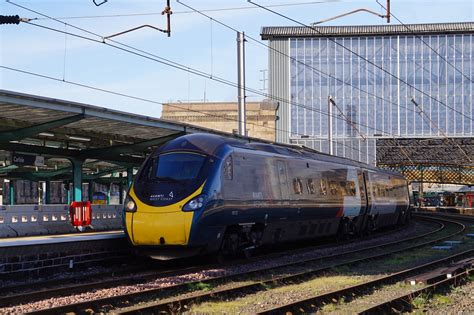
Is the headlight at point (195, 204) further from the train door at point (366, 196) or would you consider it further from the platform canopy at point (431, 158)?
the platform canopy at point (431, 158)

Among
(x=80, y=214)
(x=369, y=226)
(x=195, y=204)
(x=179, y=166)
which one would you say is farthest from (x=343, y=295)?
(x=369, y=226)

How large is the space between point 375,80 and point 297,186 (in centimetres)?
4792

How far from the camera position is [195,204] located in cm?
1505

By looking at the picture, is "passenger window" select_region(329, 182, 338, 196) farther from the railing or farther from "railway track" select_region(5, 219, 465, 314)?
the railing

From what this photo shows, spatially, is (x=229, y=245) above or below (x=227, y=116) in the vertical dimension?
below

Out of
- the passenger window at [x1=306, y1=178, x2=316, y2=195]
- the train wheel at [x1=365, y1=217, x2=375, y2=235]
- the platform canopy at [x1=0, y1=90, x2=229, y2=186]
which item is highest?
the platform canopy at [x1=0, y1=90, x2=229, y2=186]

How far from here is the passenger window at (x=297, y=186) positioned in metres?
20.0

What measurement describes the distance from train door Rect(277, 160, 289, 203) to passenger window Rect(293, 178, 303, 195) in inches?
25.7

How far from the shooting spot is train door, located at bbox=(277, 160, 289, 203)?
→ 19.0 m

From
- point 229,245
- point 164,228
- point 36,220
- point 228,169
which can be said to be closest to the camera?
point 164,228

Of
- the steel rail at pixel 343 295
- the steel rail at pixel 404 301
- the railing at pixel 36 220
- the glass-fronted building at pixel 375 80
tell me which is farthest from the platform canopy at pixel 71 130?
the glass-fronted building at pixel 375 80

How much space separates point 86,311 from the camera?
10250 millimetres

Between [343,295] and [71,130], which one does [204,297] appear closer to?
[343,295]

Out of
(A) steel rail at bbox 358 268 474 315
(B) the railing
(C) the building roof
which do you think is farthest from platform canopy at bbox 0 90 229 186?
(C) the building roof
